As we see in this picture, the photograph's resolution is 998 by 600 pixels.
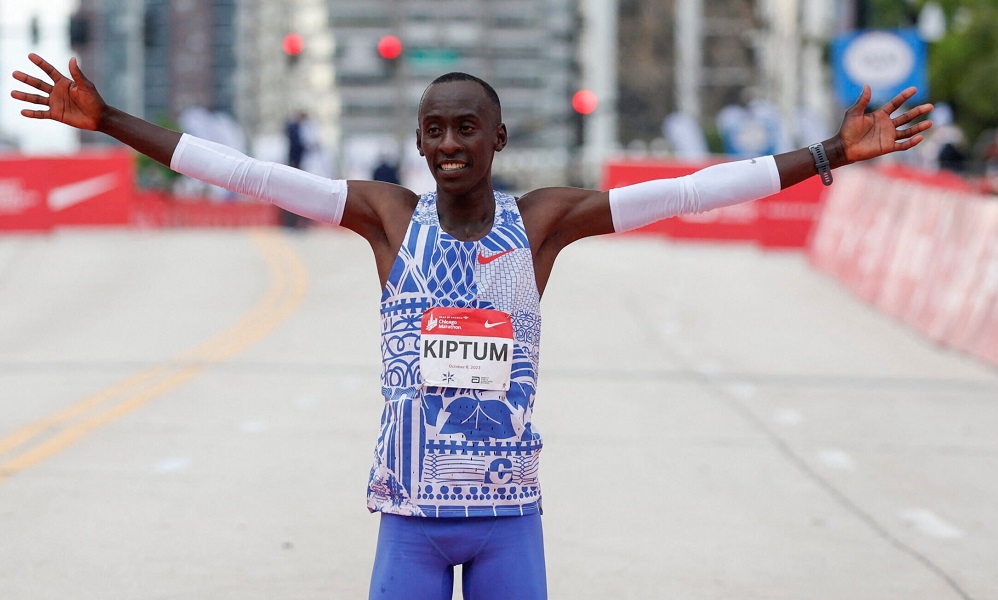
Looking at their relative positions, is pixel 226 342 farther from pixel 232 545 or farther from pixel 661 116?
pixel 661 116

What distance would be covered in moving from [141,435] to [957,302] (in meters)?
9.05

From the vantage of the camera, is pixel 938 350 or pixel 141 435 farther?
pixel 938 350

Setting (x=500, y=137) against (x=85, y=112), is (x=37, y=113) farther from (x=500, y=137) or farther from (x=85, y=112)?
(x=500, y=137)

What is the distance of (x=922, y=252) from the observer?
19.6 m

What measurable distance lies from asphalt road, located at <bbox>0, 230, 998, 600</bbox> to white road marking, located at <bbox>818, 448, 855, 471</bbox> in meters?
A: 0.02

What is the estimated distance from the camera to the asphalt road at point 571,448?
784cm

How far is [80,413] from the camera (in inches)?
501

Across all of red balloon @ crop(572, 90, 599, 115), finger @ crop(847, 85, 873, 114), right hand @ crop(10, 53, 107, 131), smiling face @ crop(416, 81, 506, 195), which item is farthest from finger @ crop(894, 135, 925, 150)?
red balloon @ crop(572, 90, 599, 115)

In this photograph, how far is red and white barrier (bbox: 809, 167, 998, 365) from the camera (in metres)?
17.0

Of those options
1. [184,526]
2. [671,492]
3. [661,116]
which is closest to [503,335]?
[184,526]

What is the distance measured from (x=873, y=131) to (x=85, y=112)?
6.67 ft

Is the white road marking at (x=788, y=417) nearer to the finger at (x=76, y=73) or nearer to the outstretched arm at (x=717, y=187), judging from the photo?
the outstretched arm at (x=717, y=187)

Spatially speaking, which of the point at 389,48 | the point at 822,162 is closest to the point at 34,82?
the point at 822,162

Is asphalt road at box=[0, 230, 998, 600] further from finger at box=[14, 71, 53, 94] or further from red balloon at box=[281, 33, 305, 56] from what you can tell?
red balloon at box=[281, 33, 305, 56]
